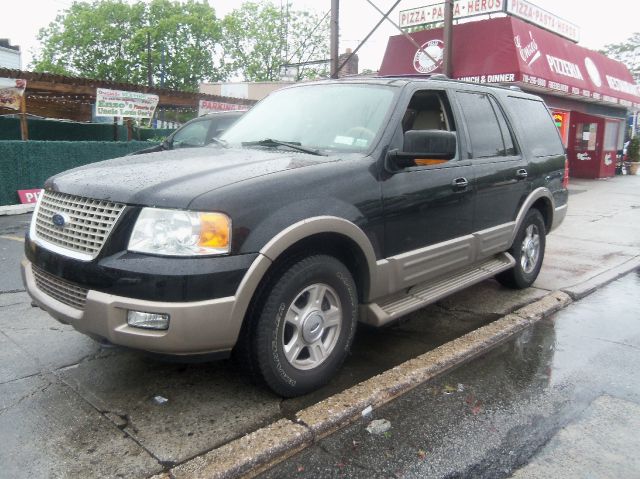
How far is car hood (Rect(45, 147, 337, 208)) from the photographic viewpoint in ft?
9.16

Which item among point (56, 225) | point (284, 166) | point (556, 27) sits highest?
point (556, 27)

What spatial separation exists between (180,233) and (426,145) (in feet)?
5.57

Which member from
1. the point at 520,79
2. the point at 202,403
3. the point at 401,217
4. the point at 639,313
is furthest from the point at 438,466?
the point at 520,79

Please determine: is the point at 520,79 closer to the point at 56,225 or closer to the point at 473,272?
the point at 473,272

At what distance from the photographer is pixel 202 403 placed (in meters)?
3.20

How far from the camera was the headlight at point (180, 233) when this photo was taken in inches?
106

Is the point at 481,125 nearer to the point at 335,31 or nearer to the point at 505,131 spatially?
the point at 505,131

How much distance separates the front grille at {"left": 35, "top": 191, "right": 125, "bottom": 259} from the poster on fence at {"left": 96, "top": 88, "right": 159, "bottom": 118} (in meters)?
9.57

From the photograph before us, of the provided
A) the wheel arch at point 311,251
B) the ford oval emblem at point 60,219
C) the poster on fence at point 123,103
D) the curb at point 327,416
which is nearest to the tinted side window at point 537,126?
the curb at point 327,416

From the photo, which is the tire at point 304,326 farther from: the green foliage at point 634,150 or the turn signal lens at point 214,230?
the green foliage at point 634,150

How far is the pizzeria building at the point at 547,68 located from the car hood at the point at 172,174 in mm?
7957

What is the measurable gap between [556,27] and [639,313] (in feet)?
44.2

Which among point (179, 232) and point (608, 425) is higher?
point (179, 232)

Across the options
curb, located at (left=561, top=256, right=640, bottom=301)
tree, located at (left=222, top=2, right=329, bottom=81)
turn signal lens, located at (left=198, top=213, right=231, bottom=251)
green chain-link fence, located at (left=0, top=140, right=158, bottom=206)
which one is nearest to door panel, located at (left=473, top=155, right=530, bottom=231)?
curb, located at (left=561, top=256, right=640, bottom=301)
